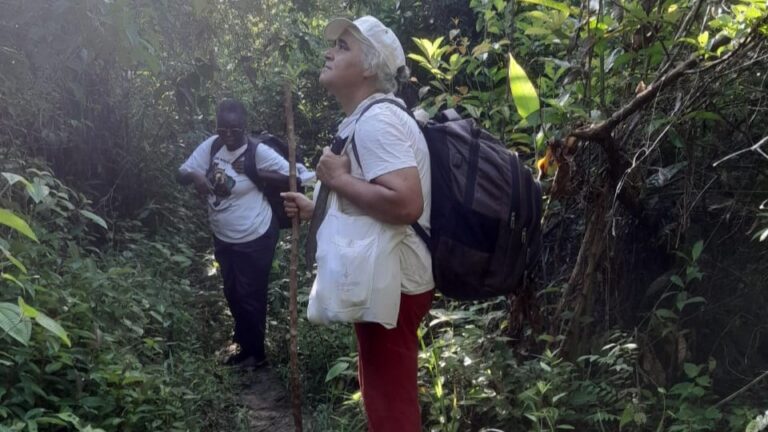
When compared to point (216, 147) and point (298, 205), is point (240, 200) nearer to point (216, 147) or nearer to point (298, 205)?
point (216, 147)

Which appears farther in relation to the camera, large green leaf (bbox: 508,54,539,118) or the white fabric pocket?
large green leaf (bbox: 508,54,539,118)

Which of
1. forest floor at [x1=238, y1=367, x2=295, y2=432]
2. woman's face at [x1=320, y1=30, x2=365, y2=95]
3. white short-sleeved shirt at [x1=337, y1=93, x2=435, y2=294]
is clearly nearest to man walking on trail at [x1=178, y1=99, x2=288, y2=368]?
forest floor at [x1=238, y1=367, x2=295, y2=432]

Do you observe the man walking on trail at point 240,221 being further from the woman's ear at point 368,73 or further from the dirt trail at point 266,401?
the woman's ear at point 368,73

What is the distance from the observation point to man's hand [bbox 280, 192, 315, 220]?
10.9 ft

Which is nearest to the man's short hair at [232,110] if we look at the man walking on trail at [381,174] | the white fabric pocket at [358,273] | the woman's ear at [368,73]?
the man walking on trail at [381,174]

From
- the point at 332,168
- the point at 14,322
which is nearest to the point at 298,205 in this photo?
the point at 332,168

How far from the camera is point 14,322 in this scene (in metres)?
2.76

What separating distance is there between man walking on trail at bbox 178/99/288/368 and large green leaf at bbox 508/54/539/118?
100 inches

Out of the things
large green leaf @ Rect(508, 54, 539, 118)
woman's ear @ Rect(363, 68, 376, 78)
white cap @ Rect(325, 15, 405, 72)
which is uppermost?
white cap @ Rect(325, 15, 405, 72)

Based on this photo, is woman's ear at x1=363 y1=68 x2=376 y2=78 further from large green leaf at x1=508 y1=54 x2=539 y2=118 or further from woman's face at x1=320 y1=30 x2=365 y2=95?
large green leaf at x1=508 y1=54 x2=539 y2=118

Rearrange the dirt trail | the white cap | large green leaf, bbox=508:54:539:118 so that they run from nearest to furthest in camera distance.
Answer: the white cap < large green leaf, bbox=508:54:539:118 < the dirt trail

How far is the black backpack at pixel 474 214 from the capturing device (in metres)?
2.95

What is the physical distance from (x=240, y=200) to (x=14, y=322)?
3279mm

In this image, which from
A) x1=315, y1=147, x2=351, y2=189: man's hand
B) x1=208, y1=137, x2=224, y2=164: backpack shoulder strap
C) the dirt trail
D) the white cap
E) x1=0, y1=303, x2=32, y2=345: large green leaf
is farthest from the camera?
x1=208, y1=137, x2=224, y2=164: backpack shoulder strap
